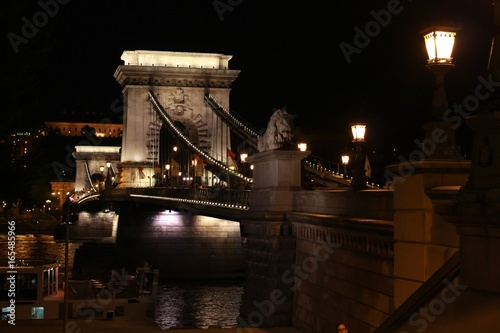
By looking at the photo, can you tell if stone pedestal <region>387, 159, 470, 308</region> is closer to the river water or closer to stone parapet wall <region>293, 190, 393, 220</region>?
stone parapet wall <region>293, 190, 393, 220</region>

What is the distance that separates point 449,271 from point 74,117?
17610 cm

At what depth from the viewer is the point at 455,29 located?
9781 mm

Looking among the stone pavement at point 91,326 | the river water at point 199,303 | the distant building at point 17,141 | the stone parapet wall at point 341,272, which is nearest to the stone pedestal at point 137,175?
the river water at point 199,303

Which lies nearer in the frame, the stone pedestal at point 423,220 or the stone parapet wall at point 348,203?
the stone pedestal at point 423,220

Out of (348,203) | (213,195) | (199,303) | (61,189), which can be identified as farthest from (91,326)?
(61,189)

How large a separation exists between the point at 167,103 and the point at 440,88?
52.8 m

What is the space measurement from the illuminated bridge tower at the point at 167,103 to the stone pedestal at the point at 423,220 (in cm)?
5019

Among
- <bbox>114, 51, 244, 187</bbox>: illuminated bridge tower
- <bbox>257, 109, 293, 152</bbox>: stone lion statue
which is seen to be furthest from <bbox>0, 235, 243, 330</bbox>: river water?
<bbox>114, 51, 244, 187</bbox>: illuminated bridge tower

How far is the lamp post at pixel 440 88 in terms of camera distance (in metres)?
9.80

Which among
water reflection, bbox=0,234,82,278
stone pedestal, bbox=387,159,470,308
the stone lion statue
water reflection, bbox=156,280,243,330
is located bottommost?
water reflection, bbox=156,280,243,330

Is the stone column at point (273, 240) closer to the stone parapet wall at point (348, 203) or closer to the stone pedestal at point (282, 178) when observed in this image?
the stone pedestal at point (282, 178)

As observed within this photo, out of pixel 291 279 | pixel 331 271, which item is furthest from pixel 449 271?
pixel 291 279

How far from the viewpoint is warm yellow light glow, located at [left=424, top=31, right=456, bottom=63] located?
979 cm

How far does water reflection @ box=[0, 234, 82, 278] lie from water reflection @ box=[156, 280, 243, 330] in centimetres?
1841
